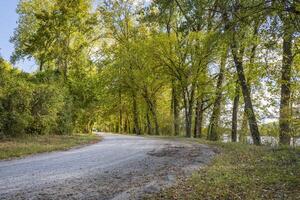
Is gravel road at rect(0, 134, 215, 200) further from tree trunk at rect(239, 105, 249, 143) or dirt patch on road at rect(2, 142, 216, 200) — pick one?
tree trunk at rect(239, 105, 249, 143)

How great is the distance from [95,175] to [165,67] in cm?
2126

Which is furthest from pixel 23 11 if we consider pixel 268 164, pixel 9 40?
pixel 268 164

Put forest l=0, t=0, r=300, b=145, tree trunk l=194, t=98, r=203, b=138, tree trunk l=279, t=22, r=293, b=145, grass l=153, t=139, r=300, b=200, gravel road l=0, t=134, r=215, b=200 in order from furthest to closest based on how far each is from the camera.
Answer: tree trunk l=194, t=98, r=203, b=138 < tree trunk l=279, t=22, r=293, b=145 < forest l=0, t=0, r=300, b=145 < grass l=153, t=139, r=300, b=200 < gravel road l=0, t=134, r=215, b=200

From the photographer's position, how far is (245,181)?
8164 millimetres

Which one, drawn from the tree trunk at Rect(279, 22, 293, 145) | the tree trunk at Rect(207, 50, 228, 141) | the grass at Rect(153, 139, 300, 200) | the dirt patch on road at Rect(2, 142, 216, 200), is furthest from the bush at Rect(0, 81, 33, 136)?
the tree trunk at Rect(279, 22, 293, 145)

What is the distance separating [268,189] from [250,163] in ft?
10.7

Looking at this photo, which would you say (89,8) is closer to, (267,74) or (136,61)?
(136,61)

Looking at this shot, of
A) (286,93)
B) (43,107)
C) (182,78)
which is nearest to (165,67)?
(182,78)

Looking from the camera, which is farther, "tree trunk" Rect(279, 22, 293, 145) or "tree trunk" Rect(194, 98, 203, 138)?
"tree trunk" Rect(194, 98, 203, 138)

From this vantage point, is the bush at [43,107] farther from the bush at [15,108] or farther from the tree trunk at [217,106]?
the tree trunk at [217,106]

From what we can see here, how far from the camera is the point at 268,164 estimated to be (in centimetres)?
1030

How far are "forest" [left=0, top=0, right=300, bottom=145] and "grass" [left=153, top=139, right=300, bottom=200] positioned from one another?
154 inches

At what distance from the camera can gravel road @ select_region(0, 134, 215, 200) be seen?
7.02 meters

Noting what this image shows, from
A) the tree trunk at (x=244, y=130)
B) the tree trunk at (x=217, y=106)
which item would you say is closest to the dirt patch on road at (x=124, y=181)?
the tree trunk at (x=244, y=130)
